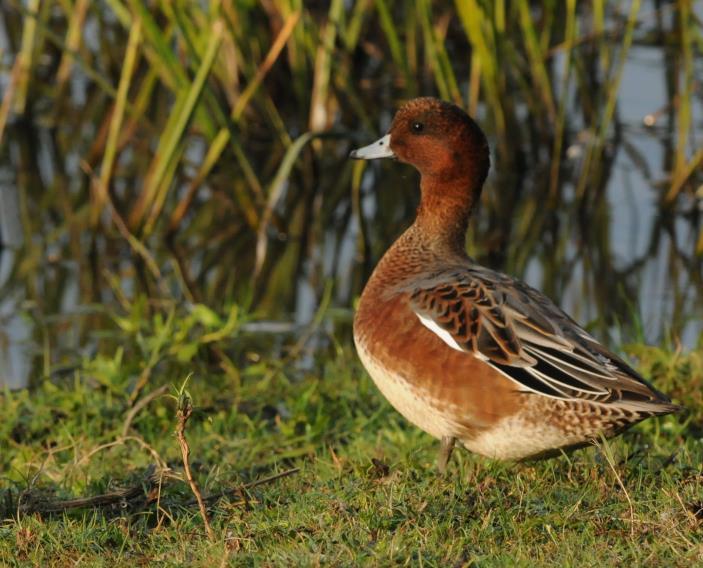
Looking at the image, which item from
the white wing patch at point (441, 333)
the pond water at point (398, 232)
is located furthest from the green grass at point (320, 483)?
the pond water at point (398, 232)

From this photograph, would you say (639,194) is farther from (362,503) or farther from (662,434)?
(362,503)

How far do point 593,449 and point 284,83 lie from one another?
18.5 feet

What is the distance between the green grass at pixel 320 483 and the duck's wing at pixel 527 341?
0.67 ft

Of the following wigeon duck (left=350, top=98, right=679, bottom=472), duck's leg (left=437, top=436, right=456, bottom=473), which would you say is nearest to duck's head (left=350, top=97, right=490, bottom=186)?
wigeon duck (left=350, top=98, right=679, bottom=472)

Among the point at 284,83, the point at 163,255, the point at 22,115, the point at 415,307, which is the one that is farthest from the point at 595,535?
the point at 22,115

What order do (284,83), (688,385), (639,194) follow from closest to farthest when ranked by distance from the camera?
1. (688,385)
2. (639,194)
3. (284,83)

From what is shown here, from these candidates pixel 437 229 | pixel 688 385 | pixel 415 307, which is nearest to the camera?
pixel 415 307

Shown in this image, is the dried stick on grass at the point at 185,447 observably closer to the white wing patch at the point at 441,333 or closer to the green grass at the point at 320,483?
the green grass at the point at 320,483

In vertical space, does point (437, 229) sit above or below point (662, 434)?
above

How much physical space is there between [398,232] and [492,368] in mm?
4295

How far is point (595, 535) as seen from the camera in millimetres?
3287

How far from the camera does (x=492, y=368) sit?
379 centimetres

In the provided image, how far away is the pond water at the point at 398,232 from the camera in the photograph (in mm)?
6809

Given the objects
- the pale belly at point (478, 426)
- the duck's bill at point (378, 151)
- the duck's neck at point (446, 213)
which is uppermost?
the duck's bill at point (378, 151)
